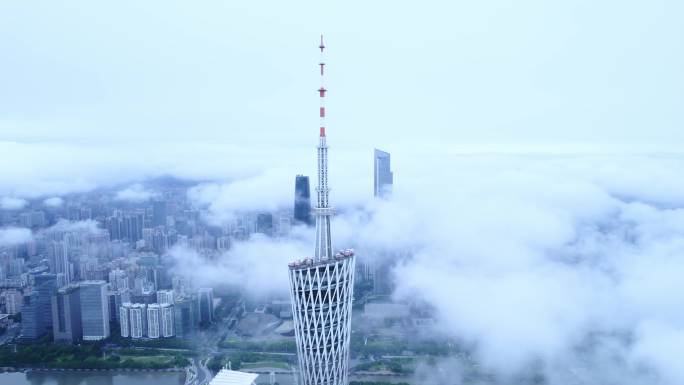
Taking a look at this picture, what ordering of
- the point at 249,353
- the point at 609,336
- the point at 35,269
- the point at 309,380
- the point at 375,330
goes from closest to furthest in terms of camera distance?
1. the point at 309,380
2. the point at 609,336
3. the point at 249,353
4. the point at 375,330
5. the point at 35,269

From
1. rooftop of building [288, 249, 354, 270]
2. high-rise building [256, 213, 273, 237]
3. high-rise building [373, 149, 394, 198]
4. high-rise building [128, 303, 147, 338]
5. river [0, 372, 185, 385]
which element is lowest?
river [0, 372, 185, 385]

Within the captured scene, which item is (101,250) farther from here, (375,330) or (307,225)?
(375,330)

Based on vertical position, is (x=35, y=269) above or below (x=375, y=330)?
above

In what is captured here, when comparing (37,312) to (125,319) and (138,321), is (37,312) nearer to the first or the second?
(125,319)

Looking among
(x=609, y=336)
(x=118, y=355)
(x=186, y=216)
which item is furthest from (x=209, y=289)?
(x=609, y=336)

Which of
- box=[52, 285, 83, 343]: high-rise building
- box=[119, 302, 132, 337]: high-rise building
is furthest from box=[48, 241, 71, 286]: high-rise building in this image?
box=[119, 302, 132, 337]: high-rise building

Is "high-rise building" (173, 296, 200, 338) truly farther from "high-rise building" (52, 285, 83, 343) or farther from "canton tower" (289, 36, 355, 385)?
"canton tower" (289, 36, 355, 385)

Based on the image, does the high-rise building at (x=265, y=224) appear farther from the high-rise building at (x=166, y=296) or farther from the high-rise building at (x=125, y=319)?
the high-rise building at (x=125, y=319)

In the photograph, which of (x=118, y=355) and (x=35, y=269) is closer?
(x=118, y=355)
